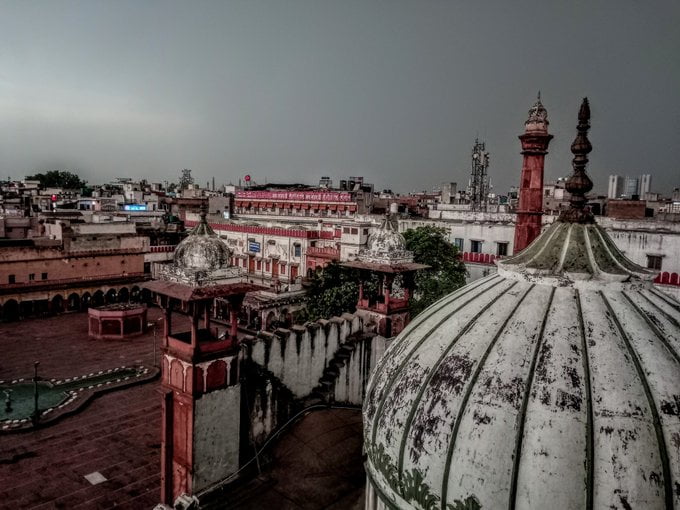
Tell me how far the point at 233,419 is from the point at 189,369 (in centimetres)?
155

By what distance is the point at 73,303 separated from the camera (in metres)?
36.5

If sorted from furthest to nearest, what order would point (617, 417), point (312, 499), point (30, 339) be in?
1. point (30, 339)
2. point (312, 499)
3. point (617, 417)

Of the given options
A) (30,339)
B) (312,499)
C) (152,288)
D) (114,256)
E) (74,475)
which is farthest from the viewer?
(114,256)

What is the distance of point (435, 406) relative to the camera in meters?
4.41

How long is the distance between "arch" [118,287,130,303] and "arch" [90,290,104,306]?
128 cm

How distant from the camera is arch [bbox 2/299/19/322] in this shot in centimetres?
3275

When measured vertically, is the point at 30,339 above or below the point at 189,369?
below

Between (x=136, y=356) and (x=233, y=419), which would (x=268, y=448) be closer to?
(x=233, y=419)

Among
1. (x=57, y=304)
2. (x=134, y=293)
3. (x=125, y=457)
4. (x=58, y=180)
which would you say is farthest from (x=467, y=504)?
(x=58, y=180)

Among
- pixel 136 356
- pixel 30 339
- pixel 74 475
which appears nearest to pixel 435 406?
pixel 74 475

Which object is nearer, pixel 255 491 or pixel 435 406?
pixel 435 406

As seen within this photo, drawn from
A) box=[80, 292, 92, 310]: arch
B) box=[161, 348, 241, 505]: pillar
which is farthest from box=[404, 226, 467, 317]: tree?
box=[80, 292, 92, 310]: arch

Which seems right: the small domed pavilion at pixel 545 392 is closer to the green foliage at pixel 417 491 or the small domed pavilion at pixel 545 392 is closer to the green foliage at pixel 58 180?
the green foliage at pixel 417 491

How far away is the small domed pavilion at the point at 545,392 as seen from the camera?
12.2 feet
